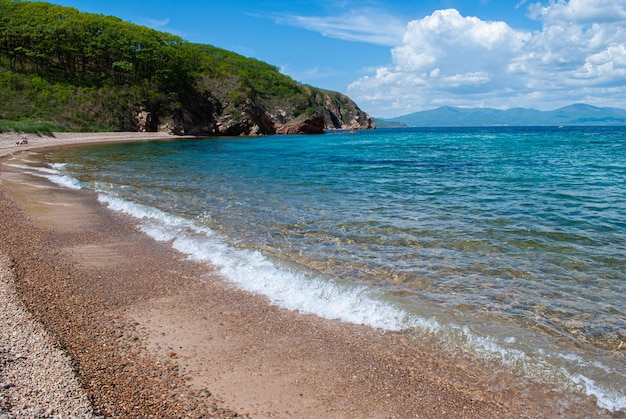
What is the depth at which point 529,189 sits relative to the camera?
15.8 metres

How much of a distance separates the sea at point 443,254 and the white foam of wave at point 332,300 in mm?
22

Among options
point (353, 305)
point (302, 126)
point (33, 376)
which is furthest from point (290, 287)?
point (302, 126)

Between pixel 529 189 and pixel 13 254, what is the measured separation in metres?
16.2

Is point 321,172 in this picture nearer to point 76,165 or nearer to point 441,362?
point 76,165

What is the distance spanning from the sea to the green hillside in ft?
153

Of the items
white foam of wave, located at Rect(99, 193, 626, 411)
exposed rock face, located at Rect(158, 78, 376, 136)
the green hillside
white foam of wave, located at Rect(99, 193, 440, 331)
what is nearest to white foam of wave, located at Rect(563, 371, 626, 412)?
white foam of wave, located at Rect(99, 193, 626, 411)

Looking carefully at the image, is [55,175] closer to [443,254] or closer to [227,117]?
[443,254]

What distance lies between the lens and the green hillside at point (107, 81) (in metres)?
58.5

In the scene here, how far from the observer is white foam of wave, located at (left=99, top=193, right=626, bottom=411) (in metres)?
4.39

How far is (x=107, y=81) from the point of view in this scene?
69.8m

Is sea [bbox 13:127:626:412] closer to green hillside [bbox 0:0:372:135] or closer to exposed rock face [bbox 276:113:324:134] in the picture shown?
green hillside [bbox 0:0:372:135]

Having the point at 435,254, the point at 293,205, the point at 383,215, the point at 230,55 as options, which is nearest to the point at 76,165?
the point at 293,205

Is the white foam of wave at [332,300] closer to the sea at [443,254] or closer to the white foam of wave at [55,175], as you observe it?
the sea at [443,254]

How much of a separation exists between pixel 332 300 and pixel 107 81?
251ft
